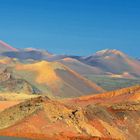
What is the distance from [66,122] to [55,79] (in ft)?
256

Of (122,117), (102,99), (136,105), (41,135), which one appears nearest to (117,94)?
(102,99)

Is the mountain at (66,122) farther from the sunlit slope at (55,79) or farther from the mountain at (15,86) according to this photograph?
the sunlit slope at (55,79)

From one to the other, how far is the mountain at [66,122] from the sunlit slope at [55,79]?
60322 mm

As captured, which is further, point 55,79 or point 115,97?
point 55,79

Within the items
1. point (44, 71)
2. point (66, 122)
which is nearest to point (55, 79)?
point (44, 71)

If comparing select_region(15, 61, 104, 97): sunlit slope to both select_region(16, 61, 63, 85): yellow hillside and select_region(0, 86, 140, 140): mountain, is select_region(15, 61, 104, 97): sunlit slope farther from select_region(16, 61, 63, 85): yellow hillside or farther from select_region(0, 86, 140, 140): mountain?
select_region(0, 86, 140, 140): mountain

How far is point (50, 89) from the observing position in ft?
415

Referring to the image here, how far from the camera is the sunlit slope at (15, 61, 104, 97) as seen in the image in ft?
417

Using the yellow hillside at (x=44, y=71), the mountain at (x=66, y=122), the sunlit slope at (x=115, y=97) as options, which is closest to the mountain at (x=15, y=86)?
the yellow hillside at (x=44, y=71)

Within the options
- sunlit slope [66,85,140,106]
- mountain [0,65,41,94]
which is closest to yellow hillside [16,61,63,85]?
mountain [0,65,41,94]

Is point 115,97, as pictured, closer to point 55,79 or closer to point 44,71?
point 55,79

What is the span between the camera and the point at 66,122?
55.7 m

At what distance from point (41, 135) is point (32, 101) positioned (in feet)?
25.4

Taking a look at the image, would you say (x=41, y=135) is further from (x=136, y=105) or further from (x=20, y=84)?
(x=20, y=84)
